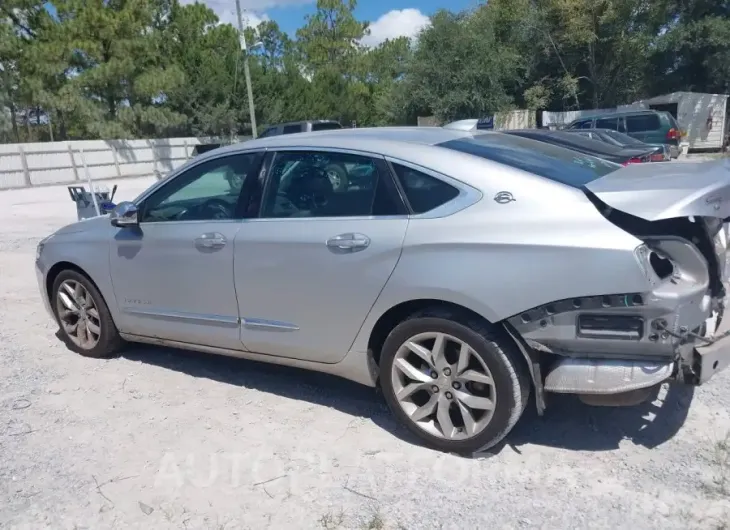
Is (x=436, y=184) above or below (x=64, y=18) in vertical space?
below

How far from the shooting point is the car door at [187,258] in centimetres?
412

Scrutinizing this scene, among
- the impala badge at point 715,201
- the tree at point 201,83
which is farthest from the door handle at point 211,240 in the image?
the tree at point 201,83

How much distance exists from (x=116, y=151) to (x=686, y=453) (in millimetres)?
30537

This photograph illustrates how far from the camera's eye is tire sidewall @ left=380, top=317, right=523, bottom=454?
3.21 m

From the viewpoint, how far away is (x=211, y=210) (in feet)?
14.0

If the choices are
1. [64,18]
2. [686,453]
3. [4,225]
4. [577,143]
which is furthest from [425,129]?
[64,18]

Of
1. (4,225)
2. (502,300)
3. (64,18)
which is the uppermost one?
(64,18)

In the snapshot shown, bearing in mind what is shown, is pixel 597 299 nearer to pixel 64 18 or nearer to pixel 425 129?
pixel 425 129

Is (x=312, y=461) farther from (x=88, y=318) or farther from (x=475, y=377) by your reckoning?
(x=88, y=318)

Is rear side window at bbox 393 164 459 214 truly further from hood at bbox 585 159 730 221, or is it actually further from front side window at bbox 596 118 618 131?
front side window at bbox 596 118 618 131

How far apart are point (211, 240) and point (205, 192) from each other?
1.62 feet

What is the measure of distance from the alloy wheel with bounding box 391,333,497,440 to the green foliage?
91.3 feet

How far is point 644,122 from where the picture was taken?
66.0ft

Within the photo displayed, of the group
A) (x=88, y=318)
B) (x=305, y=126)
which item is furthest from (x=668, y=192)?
(x=305, y=126)
